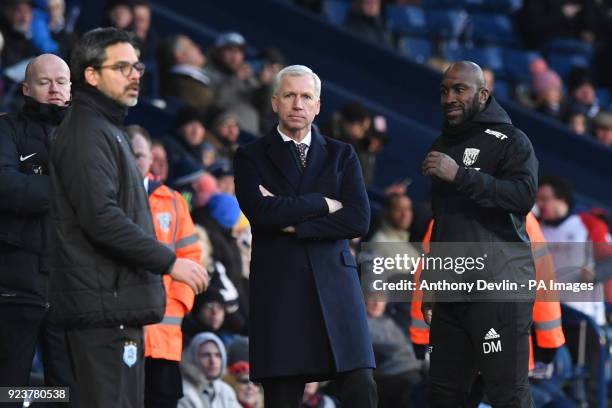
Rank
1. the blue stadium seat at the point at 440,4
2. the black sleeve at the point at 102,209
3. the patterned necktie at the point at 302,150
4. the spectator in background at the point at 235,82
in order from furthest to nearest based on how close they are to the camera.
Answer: the blue stadium seat at the point at 440,4 → the spectator in background at the point at 235,82 → the patterned necktie at the point at 302,150 → the black sleeve at the point at 102,209

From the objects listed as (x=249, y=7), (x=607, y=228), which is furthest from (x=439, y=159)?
(x=249, y=7)

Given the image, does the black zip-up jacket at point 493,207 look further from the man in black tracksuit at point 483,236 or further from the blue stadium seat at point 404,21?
the blue stadium seat at point 404,21

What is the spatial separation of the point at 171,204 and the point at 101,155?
2.24 metres

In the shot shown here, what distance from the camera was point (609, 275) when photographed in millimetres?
10828

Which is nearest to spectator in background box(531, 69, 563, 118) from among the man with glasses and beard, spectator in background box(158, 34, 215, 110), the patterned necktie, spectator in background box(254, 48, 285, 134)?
spectator in background box(254, 48, 285, 134)

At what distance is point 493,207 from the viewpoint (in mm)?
6930

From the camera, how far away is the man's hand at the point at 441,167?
6848 mm

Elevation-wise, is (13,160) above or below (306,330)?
above

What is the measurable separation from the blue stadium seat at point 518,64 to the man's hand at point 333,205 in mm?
10613

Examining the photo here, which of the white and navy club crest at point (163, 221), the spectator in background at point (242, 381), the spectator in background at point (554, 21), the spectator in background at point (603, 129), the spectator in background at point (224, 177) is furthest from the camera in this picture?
the spectator in background at point (554, 21)

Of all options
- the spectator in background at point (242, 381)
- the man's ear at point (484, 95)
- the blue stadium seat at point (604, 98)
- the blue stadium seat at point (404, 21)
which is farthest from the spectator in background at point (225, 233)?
the blue stadium seat at point (604, 98)

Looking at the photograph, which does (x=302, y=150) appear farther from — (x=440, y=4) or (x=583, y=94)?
(x=440, y=4)

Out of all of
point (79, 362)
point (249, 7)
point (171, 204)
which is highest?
point (249, 7)

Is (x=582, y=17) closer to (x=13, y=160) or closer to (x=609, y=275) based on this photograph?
(x=609, y=275)
